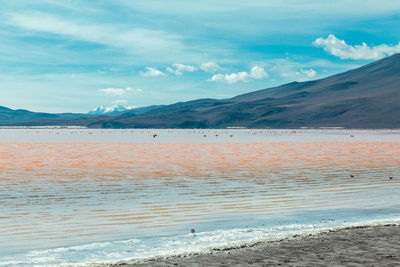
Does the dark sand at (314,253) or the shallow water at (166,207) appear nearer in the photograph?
the dark sand at (314,253)

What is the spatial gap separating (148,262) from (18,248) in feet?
9.13

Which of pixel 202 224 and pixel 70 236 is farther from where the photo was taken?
pixel 202 224

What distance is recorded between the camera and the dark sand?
26.1 ft

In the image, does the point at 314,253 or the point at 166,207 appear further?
the point at 166,207

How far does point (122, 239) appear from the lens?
9969 mm

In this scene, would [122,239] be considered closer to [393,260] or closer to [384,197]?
[393,260]

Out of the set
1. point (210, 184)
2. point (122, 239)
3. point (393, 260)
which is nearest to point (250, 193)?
point (210, 184)

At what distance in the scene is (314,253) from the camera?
8539mm

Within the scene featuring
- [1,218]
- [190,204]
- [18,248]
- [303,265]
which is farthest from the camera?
[190,204]

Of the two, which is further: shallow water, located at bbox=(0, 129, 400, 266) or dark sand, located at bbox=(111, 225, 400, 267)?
shallow water, located at bbox=(0, 129, 400, 266)

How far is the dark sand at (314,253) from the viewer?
7.94 m

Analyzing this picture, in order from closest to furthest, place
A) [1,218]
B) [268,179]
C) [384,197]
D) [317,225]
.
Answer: [317,225] → [1,218] → [384,197] → [268,179]

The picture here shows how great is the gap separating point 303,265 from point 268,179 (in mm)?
12196

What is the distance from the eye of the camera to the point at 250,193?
16109 mm
